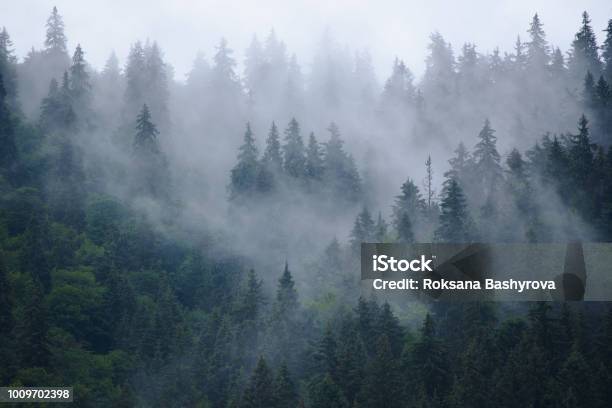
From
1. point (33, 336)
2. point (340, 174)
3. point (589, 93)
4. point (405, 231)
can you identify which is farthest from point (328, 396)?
point (589, 93)

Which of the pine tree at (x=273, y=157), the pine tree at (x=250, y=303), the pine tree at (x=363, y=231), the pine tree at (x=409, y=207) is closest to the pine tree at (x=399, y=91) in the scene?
the pine tree at (x=273, y=157)

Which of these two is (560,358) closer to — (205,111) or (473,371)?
(473,371)

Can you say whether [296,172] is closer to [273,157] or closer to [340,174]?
[273,157]

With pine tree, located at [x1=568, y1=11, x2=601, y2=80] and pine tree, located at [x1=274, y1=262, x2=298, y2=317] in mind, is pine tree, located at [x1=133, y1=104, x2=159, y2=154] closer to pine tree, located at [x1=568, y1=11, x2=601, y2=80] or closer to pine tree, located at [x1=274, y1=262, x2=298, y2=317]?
pine tree, located at [x1=274, y1=262, x2=298, y2=317]

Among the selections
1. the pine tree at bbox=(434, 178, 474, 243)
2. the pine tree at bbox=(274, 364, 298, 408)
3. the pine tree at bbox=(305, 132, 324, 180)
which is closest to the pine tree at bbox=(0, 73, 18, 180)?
the pine tree at bbox=(305, 132, 324, 180)

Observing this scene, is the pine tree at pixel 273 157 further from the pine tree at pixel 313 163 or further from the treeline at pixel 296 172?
the pine tree at pixel 313 163

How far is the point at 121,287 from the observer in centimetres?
8281

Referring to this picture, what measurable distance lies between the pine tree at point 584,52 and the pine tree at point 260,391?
71.3m

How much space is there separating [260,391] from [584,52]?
245 ft

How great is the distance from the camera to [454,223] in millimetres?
83000

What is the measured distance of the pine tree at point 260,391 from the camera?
6475 cm

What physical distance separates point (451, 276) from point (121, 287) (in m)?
37.2

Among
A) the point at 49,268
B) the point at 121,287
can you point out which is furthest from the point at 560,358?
the point at 49,268

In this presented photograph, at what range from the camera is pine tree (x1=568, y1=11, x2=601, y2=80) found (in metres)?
115
